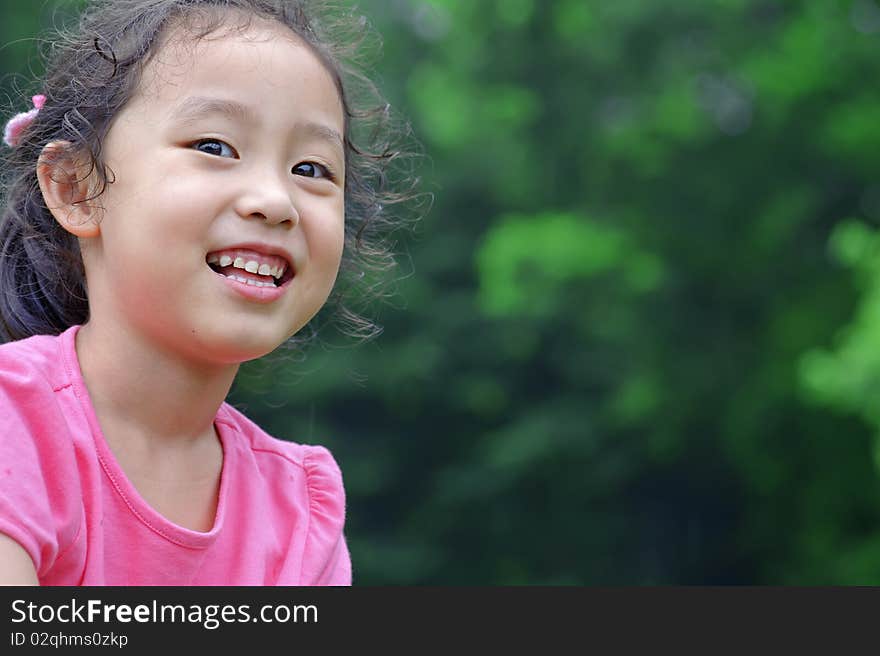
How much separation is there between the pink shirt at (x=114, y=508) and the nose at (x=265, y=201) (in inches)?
13.4

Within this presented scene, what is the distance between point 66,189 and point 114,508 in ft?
1.64

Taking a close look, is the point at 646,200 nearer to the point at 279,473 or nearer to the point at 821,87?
the point at 821,87

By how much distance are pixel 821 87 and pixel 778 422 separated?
3361mm

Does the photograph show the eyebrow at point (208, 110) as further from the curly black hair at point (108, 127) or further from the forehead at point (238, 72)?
the curly black hair at point (108, 127)

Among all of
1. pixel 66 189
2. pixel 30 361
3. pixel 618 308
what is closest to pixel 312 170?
pixel 66 189

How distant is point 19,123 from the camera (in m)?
2.12

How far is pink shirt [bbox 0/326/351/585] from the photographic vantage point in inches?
63.6

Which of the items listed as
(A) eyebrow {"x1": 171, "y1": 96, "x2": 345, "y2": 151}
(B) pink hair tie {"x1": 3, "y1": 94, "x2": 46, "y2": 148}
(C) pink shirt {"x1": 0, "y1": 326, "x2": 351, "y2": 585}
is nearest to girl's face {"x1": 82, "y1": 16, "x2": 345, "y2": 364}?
(A) eyebrow {"x1": 171, "y1": 96, "x2": 345, "y2": 151}

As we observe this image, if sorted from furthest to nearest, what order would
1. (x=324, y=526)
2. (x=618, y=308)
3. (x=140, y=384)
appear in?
(x=618, y=308)
(x=324, y=526)
(x=140, y=384)

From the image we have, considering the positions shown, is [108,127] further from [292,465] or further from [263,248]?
[292,465]

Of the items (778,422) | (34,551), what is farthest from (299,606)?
(778,422)

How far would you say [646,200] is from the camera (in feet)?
42.9

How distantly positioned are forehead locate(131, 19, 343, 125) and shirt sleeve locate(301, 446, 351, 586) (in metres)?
0.59

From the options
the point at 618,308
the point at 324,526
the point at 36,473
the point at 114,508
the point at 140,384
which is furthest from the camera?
the point at 618,308
